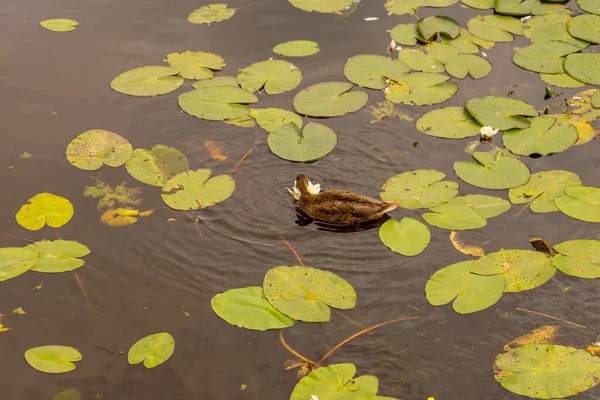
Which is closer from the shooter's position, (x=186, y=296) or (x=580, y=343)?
(x=580, y=343)

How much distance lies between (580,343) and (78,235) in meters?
3.66

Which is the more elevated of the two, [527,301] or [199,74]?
[199,74]

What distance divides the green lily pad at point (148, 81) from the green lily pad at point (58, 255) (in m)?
2.08

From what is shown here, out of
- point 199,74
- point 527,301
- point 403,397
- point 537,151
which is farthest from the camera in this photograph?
point 199,74

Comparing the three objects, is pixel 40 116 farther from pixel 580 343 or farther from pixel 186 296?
pixel 580 343

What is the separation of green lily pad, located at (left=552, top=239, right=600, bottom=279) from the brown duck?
1.25m

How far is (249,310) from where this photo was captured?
14.7 ft

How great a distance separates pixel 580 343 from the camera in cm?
430

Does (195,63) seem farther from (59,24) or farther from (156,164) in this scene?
(59,24)

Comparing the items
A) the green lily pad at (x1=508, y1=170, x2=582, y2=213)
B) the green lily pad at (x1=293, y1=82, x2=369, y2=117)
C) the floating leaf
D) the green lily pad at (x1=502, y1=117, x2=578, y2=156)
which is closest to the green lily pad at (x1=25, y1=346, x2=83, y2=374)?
the floating leaf

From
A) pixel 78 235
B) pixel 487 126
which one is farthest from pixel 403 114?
pixel 78 235

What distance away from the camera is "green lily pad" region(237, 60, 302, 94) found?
664cm

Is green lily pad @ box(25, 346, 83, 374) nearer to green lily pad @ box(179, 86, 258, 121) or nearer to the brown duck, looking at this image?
the brown duck

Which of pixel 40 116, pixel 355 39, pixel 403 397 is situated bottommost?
pixel 403 397
